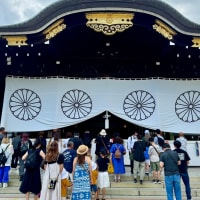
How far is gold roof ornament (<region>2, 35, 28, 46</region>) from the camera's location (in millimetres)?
11125

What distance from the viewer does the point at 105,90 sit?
12.3 metres

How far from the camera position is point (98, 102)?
1211 centimetres

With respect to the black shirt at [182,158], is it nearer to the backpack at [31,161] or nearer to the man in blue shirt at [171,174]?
the man in blue shirt at [171,174]

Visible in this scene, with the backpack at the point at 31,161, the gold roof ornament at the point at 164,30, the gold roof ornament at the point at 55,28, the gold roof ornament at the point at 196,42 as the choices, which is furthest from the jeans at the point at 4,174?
the gold roof ornament at the point at 196,42

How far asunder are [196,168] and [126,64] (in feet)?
17.1

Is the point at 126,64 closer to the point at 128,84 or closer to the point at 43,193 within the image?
the point at 128,84

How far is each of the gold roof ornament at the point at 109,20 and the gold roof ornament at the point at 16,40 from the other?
A: 2.54 meters

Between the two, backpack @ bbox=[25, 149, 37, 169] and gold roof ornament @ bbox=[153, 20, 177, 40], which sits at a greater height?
gold roof ornament @ bbox=[153, 20, 177, 40]

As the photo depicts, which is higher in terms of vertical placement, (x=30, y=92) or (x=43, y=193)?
(x=30, y=92)

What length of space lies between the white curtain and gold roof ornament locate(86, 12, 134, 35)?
255 centimetres

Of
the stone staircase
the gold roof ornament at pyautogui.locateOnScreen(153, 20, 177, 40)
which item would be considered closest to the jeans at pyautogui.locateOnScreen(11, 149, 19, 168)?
the stone staircase

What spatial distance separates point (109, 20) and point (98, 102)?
3.35 meters

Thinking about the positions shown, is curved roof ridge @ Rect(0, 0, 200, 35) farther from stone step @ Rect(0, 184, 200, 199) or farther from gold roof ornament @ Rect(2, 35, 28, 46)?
stone step @ Rect(0, 184, 200, 199)

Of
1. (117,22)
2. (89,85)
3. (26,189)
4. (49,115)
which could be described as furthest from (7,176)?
(117,22)
